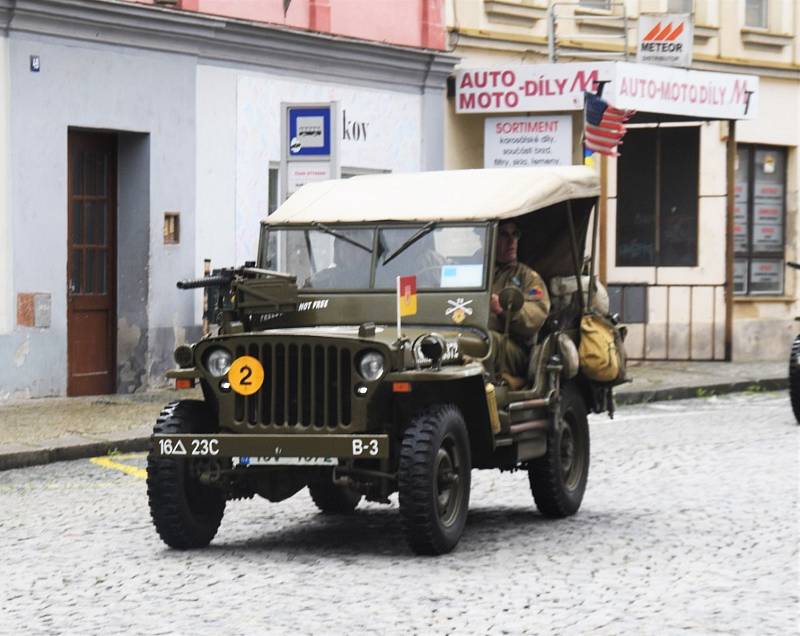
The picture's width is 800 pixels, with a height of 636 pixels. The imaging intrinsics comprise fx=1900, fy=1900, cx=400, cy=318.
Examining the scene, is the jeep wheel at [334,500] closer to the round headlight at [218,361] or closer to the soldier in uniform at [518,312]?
the soldier in uniform at [518,312]

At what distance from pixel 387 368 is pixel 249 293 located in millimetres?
1387

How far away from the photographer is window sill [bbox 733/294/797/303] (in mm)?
26766

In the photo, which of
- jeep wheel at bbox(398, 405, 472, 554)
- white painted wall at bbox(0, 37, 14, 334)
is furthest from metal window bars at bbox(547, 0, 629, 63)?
jeep wheel at bbox(398, 405, 472, 554)

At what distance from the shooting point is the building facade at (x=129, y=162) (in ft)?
57.6

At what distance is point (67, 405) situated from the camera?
678 inches

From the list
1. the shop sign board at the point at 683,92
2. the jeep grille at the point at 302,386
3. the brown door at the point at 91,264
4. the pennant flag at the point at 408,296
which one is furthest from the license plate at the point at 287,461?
the shop sign board at the point at 683,92

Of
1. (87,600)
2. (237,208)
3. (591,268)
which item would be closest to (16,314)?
(237,208)

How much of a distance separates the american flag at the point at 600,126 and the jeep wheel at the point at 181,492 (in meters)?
12.2

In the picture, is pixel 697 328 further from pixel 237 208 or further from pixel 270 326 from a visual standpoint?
pixel 270 326

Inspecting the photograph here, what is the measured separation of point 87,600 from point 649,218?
61.0 ft

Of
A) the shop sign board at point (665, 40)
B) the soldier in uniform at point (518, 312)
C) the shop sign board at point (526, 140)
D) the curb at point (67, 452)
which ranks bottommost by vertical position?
the curb at point (67, 452)

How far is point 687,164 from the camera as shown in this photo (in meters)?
26.1

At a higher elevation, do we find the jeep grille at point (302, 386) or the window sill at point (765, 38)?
the window sill at point (765, 38)

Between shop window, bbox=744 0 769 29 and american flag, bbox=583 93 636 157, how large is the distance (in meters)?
7.00
